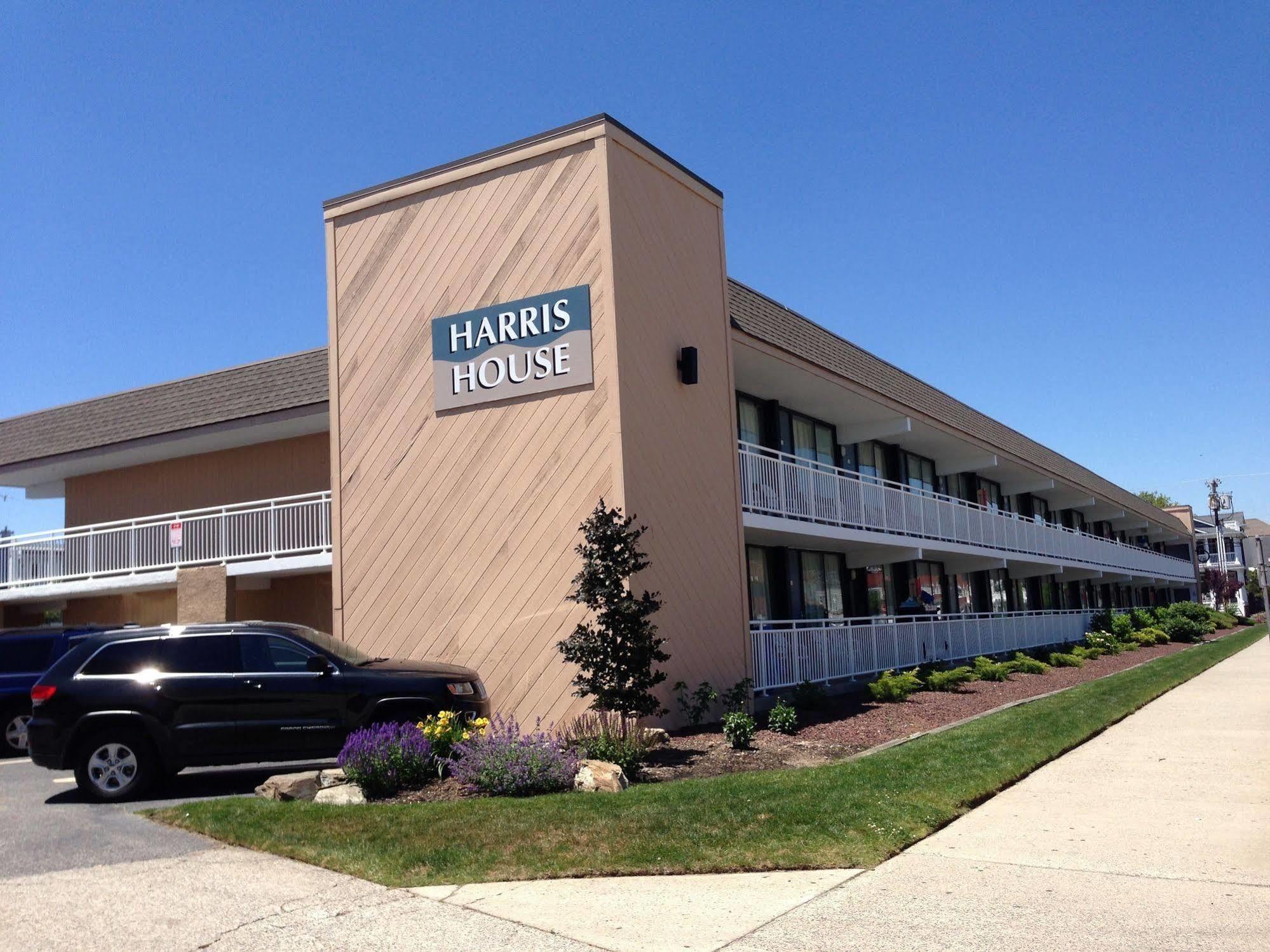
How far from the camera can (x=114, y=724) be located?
11023 mm

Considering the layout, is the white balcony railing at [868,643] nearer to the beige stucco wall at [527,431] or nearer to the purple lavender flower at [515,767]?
the beige stucco wall at [527,431]

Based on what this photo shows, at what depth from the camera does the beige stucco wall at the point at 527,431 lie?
1405cm

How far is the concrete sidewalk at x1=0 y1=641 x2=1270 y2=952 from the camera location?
580 cm

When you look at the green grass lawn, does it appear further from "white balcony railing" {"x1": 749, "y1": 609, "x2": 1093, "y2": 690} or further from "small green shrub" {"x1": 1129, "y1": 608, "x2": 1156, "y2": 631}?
"small green shrub" {"x1": 1129, "y1": 608, "x2": 1156, "y2": 631}

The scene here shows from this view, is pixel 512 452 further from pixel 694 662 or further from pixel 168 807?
pixel 168 807

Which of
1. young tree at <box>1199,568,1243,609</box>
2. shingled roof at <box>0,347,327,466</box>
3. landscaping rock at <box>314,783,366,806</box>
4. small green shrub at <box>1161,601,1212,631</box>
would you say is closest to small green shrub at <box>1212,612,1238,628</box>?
small green shrub at <box>1161,601,1212,631</box>

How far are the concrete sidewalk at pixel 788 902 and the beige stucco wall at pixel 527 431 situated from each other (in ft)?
20.4

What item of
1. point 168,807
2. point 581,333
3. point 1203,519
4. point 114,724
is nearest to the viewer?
point 168,807

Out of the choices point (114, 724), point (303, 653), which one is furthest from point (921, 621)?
point (114, 724)

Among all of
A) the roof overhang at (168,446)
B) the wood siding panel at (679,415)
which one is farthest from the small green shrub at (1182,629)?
the roof overhang at (168,446)

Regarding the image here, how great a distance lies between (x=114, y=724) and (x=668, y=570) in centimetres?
662

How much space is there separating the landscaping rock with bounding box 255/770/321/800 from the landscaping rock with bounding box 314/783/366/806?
10 cm

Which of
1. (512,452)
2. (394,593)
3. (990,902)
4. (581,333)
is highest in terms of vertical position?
(581,333)

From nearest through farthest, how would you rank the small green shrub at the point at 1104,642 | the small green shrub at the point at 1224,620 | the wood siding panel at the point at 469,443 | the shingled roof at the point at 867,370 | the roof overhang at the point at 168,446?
1. the wood siding panel at the point at 469,443
2. the shingled roof at the point at 867,370
3. the roof overhang at the point at 168,446
4. the small green shrub at the point at 1104,642
5. the small green shrub at the point at 1224,620
